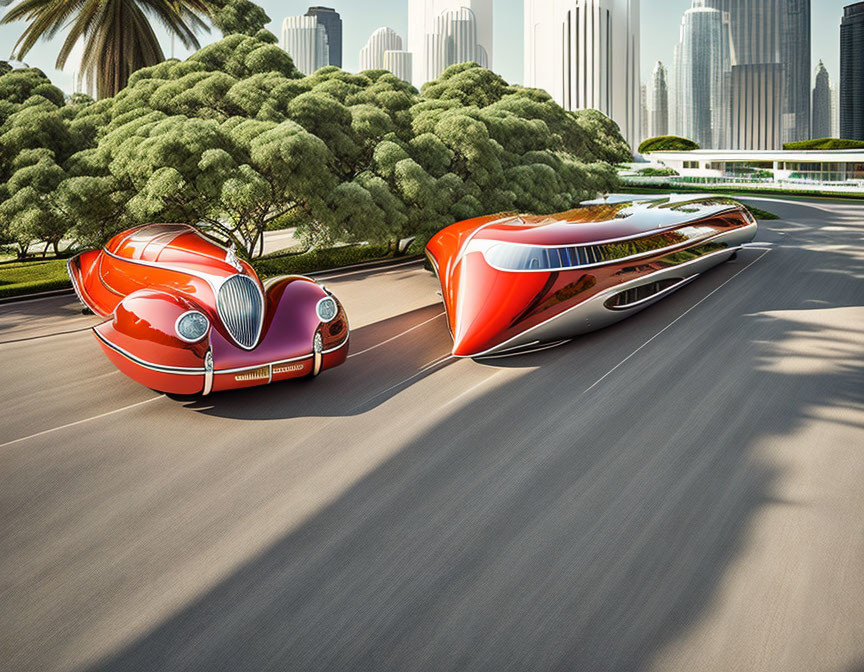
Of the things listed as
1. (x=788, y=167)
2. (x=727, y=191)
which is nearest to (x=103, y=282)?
(x=727, y=191)

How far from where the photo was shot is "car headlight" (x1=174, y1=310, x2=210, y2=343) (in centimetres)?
770

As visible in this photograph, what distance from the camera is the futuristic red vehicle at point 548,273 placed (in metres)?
10.0

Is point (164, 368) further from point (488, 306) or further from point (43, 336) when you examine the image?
point (43, 336)

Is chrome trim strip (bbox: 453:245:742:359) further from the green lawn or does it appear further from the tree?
the tree

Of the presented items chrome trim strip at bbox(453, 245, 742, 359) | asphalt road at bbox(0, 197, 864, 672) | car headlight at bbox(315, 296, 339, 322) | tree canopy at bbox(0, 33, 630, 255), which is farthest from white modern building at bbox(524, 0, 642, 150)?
asphalt road at bbox(0, 197, 864, 672)

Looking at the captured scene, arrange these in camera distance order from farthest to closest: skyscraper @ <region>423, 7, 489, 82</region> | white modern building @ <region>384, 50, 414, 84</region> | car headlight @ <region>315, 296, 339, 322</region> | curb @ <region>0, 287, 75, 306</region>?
white modern building @ <region>384, 50, 414, 84</region> → skyscraper @ <region>423, 7, 489, 82</region> → curb @ <region>0, 287, 75, 306</region> → car headlight @ <region>315, 296, 339, 322</region>

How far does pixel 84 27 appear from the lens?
22.1 meters

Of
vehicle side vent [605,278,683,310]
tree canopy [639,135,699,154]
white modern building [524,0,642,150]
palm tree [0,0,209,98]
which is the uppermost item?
white modern building [524,0,642,150]

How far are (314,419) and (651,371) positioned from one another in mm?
4651

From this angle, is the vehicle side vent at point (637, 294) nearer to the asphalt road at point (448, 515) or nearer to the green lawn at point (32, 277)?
the asphalt road at point (448, 515)

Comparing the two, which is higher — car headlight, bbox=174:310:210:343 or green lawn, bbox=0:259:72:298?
green lawn, bbox=0:259:72:298

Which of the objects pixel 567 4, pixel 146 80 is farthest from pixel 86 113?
pixel 567 4

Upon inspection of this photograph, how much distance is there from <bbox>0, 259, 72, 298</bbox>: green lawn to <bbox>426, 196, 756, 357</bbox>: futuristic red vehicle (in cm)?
889

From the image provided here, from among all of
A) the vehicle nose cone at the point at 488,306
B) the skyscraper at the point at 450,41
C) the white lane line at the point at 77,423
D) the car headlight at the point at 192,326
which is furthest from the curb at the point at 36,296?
the skyscraper at the point at 450,41
